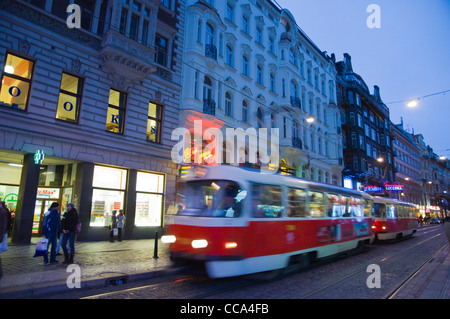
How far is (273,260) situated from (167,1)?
17.2 meters

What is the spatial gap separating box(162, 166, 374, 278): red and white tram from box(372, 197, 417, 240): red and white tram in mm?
9124

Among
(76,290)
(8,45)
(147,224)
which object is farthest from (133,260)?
(8,45)

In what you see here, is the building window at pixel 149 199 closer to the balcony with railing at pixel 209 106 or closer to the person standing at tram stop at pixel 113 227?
the person standing at tram stop at pixel 113 227

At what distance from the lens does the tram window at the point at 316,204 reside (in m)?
9.25

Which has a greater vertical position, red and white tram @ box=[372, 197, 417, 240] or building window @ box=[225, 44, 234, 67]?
building window @ box=[225, 44, 234, 67]

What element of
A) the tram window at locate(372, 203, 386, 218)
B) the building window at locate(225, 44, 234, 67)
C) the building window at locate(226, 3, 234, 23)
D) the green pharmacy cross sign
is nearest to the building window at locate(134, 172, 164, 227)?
the green pharmacy cross sign

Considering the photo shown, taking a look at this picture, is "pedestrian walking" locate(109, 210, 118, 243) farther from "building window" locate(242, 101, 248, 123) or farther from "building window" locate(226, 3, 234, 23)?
"building window" locate(226, 3, 234, 23)

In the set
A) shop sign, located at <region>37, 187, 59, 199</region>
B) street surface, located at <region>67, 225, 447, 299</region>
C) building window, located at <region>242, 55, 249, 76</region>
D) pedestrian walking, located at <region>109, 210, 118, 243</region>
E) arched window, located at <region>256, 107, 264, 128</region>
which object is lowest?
street surface, located at <region>67, 225, 447, 299</region>

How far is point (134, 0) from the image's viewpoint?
15812mm

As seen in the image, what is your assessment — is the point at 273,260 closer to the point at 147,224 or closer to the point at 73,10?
the point at 147,224

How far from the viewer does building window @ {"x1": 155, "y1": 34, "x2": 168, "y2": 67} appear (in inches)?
680

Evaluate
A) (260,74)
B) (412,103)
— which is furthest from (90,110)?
(412,103)

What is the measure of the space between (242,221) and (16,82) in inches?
450

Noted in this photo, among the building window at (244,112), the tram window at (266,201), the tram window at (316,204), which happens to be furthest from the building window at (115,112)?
the tram window at (316,204)
